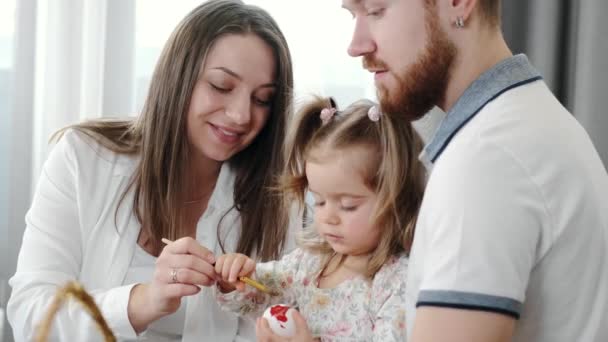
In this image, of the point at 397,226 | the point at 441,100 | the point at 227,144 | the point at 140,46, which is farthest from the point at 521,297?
the point at 140,46

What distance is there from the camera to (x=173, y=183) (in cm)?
181

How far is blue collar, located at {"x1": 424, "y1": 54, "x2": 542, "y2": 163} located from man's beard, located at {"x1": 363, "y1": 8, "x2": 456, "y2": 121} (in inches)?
2.3

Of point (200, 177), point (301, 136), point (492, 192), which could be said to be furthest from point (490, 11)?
point (200, 177)

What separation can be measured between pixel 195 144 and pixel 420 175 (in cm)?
56

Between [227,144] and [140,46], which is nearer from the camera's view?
[227,144]

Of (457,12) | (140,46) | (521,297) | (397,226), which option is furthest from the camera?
(140,46)

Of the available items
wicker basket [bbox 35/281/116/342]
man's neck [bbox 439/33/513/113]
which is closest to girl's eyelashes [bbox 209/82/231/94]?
man's neck [bbox 439/33/513/113]

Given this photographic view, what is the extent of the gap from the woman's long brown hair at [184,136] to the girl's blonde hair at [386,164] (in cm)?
27

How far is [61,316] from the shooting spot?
160 cm

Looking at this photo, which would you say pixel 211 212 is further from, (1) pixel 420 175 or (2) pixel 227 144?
(1) pixel 420 175

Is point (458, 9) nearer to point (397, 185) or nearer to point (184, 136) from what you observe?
point (397, 185)

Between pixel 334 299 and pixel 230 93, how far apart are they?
52cm

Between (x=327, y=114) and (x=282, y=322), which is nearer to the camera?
(x=282, y=322)

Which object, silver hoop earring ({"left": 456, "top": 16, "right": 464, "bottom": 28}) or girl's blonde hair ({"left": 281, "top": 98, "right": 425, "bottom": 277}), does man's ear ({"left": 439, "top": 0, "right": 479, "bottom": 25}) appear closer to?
silver hoop earring ({"left": 456, "top": 16, "right": 464, "bottom": 28})
